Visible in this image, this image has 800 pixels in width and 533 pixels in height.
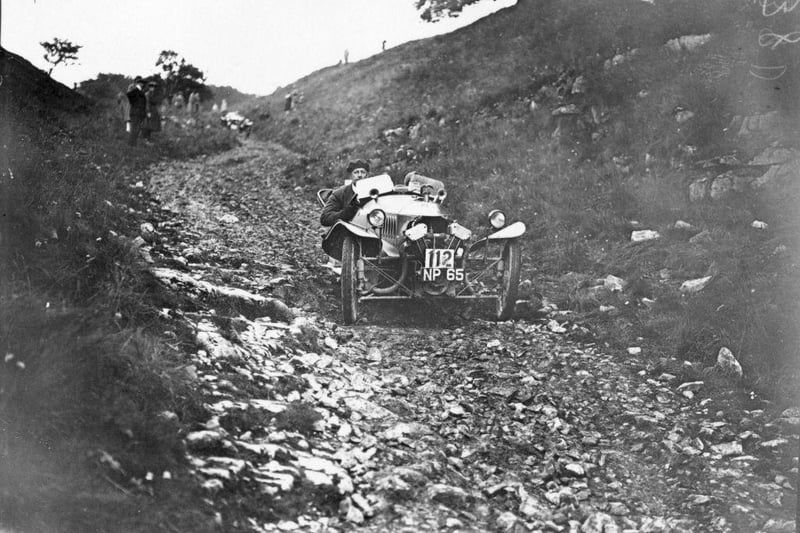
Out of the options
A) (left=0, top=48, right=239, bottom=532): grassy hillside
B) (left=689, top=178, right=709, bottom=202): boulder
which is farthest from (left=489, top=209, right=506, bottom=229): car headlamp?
(left=0, top=48, right=239, bottom=532): grassy hillside

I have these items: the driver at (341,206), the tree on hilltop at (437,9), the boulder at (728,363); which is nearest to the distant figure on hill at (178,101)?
the tree on hilltop at (437,9)

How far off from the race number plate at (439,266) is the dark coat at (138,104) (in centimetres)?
806

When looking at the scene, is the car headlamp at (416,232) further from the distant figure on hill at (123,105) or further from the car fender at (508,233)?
the distant figure on hill at (123,105)

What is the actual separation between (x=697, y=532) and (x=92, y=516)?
370 centimetres

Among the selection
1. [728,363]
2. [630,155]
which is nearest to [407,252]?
[728,363]

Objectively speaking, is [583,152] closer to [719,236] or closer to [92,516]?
[719,236]

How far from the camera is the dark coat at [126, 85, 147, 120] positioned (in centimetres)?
1232

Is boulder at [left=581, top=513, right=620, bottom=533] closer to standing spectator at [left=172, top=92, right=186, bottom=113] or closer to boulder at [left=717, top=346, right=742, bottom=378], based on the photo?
boulder at [left=717, top=346, right=742, bottom=378]

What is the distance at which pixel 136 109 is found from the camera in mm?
12969

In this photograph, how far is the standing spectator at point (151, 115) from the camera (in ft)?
44.1

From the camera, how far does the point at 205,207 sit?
1091cm

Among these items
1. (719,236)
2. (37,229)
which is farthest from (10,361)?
(719,236)

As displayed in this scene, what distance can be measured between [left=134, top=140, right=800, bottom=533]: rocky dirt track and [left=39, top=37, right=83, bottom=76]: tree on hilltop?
Answer: 2.06 m

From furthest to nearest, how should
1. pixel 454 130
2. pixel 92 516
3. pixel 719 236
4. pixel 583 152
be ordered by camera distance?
1. pixel 454 130
2. pixel 583 152
3. pixel 719 236
4. pixel 92 516
